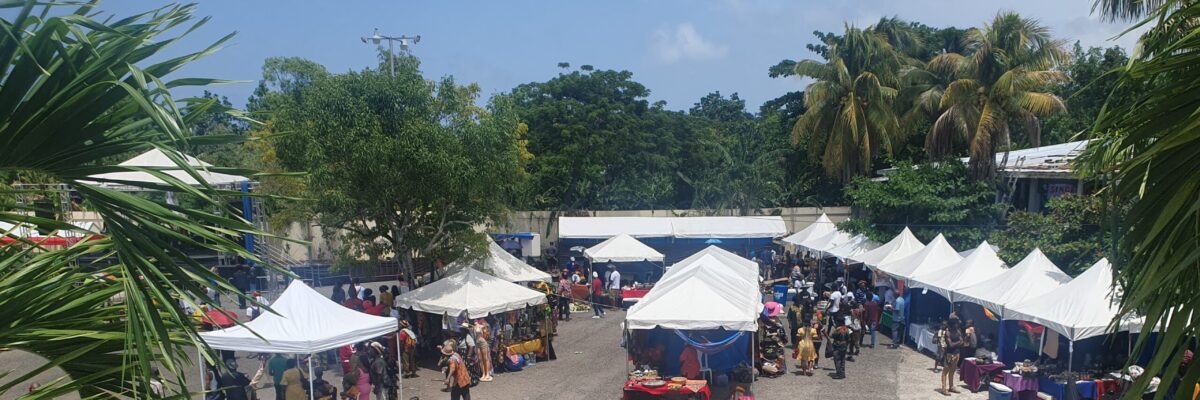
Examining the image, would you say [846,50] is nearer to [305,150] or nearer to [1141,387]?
[305,150]

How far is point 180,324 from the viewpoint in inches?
127

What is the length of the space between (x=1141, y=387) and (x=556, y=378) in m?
13.5

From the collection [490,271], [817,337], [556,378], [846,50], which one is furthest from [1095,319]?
[846,50]

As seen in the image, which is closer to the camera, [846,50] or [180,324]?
[180,324]

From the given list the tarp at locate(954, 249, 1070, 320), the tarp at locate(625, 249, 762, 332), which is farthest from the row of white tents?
the tarp at locate(625, 249, 762, 332)

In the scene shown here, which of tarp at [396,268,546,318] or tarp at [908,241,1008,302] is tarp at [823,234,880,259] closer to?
tarp at [908,241,1008,302]

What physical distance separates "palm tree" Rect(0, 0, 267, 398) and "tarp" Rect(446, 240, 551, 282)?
53.2ft

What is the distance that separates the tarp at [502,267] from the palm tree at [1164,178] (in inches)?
679

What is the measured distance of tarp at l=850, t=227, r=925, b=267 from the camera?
21.2 metres

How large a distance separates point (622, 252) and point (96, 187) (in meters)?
22.1

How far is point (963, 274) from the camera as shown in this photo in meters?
16.8

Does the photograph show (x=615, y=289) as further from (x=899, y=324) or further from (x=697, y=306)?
(x=697, y=306)

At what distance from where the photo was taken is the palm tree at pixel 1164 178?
8.09ft

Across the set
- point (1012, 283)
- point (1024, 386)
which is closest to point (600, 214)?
point (1012, 283)
